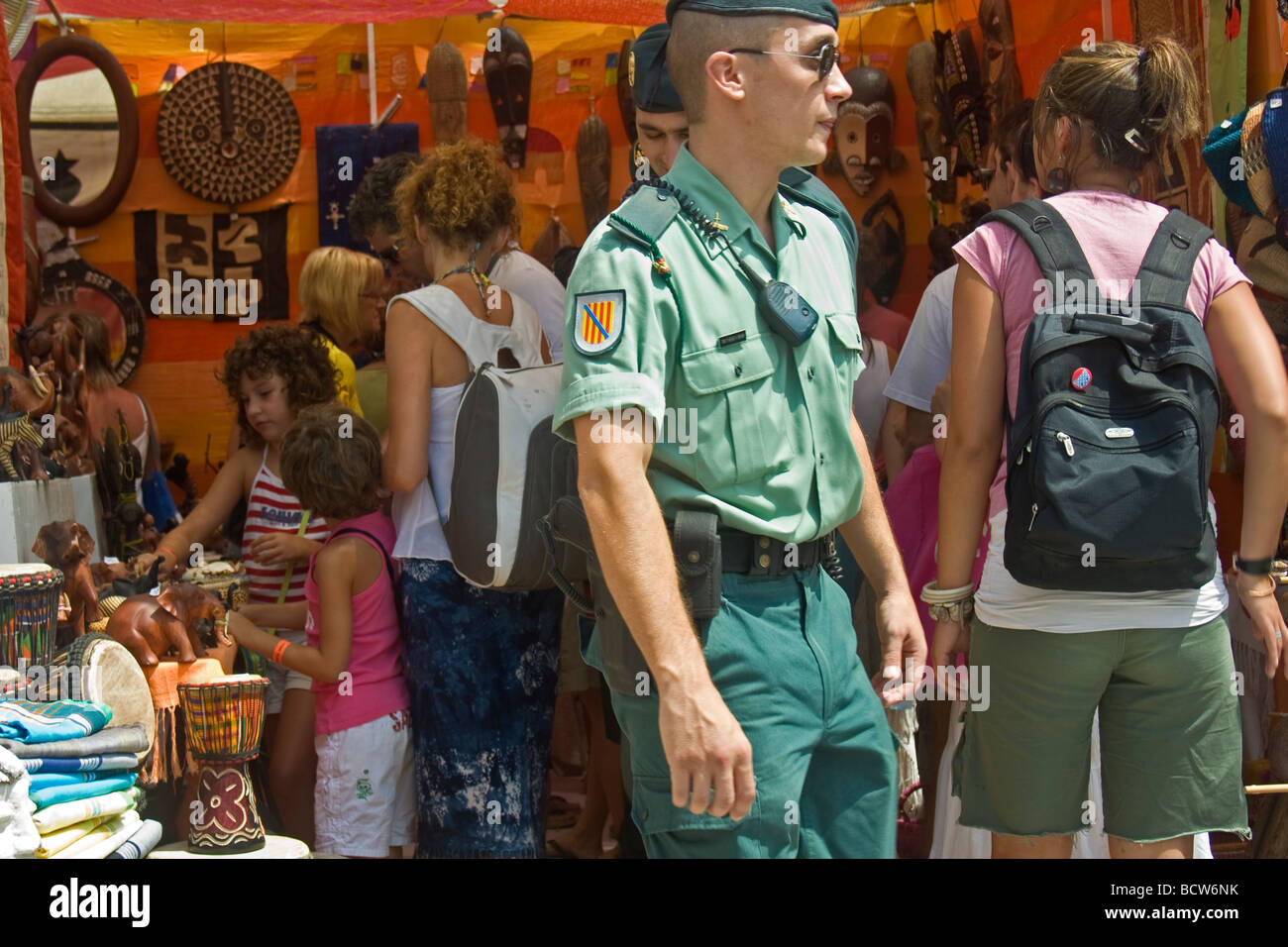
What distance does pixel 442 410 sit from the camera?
3.39 meters

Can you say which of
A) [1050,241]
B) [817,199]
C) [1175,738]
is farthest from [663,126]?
[1175,738]

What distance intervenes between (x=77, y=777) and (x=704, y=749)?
4.70ft

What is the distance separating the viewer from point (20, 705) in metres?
2.70

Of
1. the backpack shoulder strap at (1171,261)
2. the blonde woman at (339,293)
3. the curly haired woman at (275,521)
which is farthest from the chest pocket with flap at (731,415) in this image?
the blonde woman at (339,293)

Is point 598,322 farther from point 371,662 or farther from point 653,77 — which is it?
point 371,662

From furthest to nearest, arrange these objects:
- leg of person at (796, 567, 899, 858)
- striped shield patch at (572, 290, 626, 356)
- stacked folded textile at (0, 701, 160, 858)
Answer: stacked folded textile at (0, 701, 160, 858)
leg of person at (796, 567, 899, 858)
striped shield patch at (572, 290, 626, 356)

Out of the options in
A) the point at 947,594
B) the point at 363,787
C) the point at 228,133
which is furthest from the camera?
the point at 228,133

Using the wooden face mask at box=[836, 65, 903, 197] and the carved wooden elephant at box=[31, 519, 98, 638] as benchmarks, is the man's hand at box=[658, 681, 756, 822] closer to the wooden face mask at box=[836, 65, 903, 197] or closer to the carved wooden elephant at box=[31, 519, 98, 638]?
the carved wooden elephant at box=[31, 519, 98, 638]

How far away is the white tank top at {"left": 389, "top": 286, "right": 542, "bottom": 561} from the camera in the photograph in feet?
11.0

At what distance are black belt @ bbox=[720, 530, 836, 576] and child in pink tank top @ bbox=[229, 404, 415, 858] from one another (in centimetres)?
169

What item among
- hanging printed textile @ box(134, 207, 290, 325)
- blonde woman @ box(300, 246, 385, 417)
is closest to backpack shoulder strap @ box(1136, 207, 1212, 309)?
blonde woman @ box(300, 246, 385, 417)

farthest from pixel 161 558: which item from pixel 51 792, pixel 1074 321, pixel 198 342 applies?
pixel 1074 321

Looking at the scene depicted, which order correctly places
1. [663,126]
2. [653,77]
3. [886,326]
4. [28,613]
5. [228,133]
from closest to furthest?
[653,77]
[28,613]
[663,126]
[886,326]
[228,133]

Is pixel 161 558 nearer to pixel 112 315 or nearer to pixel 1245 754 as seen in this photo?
pixel 112 315
